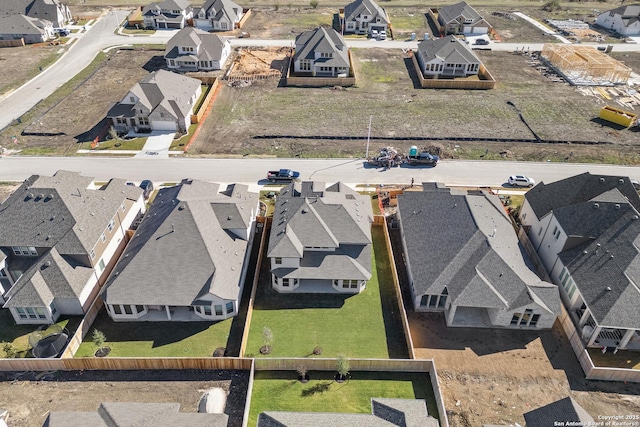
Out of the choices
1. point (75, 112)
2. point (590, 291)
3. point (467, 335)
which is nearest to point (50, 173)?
point (75, 112)

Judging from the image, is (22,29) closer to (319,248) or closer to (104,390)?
(319,248)

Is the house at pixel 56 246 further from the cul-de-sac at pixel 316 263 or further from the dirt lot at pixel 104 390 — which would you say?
the dirt lot at pixel 104 390

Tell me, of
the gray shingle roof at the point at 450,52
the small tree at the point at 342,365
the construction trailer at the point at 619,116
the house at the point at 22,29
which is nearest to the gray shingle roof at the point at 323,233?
the small tree at the point at 342,365

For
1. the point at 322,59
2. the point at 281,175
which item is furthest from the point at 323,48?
the point at 281,175

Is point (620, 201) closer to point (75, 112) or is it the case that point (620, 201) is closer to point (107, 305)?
point (107, 305)

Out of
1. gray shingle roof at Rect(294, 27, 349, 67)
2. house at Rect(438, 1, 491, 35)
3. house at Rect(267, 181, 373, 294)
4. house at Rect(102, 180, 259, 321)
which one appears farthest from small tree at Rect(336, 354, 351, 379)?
house at Rect(438, 1, 491, 35)
